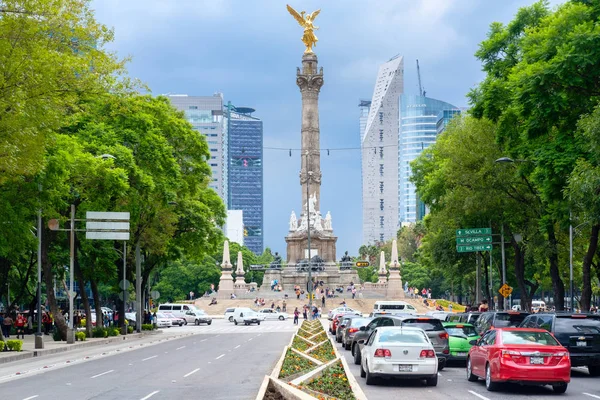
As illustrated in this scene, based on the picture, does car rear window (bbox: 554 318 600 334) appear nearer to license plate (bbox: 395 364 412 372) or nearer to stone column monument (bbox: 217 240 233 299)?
license plate (bbox: 395 364 412 372)

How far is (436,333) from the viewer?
86.4 feet

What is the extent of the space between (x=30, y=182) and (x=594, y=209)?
70.6ft

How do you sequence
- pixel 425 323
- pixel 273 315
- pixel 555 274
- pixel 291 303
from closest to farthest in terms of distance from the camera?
pixel 425 323, pixel 555 274, pixel 273 315, pixel 291 303

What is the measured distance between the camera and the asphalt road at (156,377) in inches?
762

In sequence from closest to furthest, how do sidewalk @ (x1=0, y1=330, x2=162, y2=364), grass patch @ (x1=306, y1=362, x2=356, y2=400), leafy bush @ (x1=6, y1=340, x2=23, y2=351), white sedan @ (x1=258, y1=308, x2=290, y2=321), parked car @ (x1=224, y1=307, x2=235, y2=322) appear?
grass patch @ (x1=306, y1=362, x2=356, y2=400) < sidewalk @ (x1=0, y1=330, x2=162, y2=364) < leafy bush @ (x1=6, y1=340, x2=23, y2=351) < parked car @ (x1=224, y1=307, x2=235, y2=322) < white sedan @ (x1=258, y1=308, x2=290, y2=321)

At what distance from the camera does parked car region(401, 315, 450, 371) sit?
1031 inches

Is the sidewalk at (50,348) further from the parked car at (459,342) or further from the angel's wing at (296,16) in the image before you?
the angel's wing at (296,16)

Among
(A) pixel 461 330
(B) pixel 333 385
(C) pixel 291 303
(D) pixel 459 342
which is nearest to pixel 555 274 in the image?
(A) pixel 461 330

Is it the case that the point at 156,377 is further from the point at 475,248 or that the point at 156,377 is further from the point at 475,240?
the point at 475,240

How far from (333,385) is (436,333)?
10635mm

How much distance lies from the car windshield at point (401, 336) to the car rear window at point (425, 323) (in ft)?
15.9

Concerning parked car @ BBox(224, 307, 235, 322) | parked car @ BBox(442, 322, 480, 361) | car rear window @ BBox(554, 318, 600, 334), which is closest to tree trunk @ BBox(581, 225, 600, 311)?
parked car @ BBox(442, 322, 480, 361)

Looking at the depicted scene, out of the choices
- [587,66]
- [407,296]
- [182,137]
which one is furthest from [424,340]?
[407,296]

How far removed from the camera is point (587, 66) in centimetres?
2836
